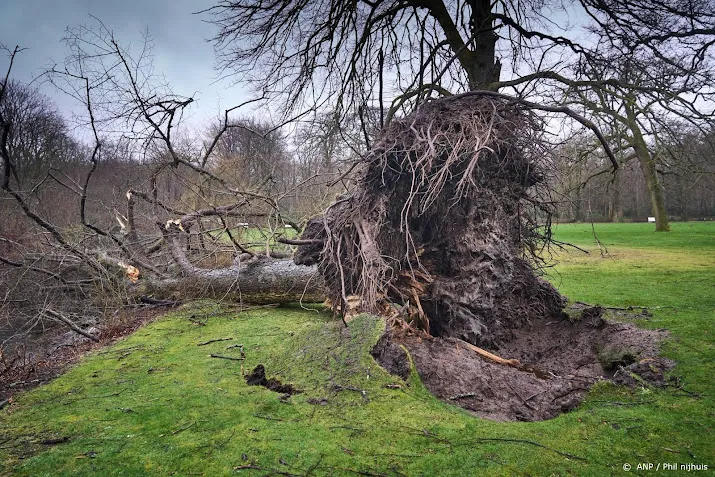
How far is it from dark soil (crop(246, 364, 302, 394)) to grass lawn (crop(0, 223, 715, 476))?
0.21 feet

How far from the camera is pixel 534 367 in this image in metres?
4.26

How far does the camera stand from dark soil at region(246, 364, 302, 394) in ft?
11.8

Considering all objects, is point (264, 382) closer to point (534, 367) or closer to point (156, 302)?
point (534, 367)

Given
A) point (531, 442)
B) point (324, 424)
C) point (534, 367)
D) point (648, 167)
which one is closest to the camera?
point (531, 442)

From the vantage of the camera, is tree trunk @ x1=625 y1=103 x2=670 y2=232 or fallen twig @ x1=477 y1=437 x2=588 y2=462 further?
tree trunk @ x1=625 y1=103 x2=670 y2=232

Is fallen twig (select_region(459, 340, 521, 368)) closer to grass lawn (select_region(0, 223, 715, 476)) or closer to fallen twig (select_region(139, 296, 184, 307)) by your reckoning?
grass lawn (select_region(0, 223, 715, 476))

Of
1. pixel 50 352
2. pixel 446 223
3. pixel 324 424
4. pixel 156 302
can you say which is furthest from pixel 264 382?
pixel 156 302

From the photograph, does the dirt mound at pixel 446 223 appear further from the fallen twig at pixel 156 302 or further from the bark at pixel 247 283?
the fallen twig at pixel 156 302

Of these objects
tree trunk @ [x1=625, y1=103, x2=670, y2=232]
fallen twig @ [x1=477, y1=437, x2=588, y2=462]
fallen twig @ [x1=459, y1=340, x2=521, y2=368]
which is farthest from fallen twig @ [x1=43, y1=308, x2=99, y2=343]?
tree trunk @ [x1=625, y1=103, x2=670, y2=232]

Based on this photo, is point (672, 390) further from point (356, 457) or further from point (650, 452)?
point (356, 457)

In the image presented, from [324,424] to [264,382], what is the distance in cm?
102

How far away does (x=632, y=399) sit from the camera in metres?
3.23

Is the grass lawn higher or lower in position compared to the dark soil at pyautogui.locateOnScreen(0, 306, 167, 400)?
higher

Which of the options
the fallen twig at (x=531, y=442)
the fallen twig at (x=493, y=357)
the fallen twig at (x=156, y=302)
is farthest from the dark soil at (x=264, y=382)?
the fallen twig at (x=156, y=302)
